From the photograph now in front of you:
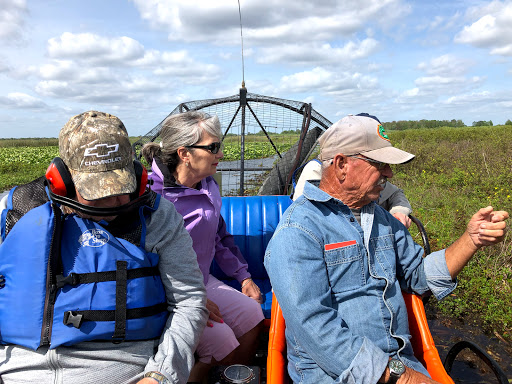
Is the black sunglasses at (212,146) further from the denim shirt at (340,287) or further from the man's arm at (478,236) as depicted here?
the man's arm at (478,236)

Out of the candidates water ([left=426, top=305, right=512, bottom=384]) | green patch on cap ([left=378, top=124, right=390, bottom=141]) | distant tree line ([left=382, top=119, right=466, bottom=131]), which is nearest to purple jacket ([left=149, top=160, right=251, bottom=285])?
green patch on cap ([left=378, top=124, right=390, bottom=141])

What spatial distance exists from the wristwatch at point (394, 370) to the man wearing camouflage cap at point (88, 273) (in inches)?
30.8

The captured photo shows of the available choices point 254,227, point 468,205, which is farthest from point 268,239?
point 468,205

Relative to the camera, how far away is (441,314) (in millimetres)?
4031

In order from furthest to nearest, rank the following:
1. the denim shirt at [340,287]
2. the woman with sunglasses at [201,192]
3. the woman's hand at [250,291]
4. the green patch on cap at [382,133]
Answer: the woman's hand at [250,291]
the woman with sunglasses at [201,192]
the green patch on cap at [382,133]
the denim shirt at [340,287]

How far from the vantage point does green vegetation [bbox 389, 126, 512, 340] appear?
3.96m

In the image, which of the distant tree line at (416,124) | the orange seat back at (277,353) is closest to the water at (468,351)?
the orange seat back at (277,353)

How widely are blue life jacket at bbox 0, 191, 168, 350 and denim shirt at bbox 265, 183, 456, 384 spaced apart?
0.56 metres

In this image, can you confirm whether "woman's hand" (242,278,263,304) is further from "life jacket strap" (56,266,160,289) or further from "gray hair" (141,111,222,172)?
"life jacket strap" (56,266,160,289)

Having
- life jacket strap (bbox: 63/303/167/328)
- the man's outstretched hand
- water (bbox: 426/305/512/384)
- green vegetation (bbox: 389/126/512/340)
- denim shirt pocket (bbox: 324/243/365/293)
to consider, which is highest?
the man's outstretched hand

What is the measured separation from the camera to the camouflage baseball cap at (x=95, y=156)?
1.45 metres

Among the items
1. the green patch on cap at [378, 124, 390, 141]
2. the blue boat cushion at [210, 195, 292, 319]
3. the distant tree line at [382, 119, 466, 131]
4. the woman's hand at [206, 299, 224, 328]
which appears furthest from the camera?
the distant tree line at [382, 119, 466, 131]

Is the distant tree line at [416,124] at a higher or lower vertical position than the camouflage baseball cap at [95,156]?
higher

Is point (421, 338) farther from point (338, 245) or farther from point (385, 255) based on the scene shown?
point (338, 245)
